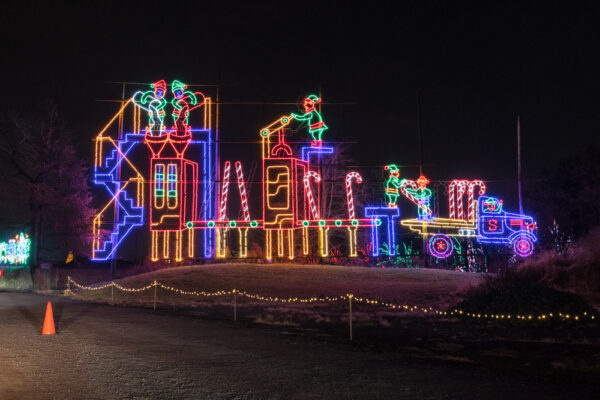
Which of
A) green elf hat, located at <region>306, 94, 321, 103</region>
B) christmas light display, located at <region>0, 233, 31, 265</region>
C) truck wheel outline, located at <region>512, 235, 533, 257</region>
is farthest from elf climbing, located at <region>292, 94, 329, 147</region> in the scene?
christmas light display, located at <region>0, 233, 31, 265</region>

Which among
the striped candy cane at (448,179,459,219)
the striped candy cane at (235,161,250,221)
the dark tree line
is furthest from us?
the dark tree line

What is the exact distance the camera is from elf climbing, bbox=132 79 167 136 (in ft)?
106

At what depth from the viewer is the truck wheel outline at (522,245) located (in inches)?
1166

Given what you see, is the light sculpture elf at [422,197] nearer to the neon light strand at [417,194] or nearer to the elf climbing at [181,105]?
the neon light strand at [417,194]

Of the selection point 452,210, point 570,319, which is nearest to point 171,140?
point 452,210

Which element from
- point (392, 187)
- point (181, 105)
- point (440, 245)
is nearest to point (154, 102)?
point (181, 105)

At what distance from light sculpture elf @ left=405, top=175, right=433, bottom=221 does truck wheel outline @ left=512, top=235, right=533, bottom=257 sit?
4.54 metres

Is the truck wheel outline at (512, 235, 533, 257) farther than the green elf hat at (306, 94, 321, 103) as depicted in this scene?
No

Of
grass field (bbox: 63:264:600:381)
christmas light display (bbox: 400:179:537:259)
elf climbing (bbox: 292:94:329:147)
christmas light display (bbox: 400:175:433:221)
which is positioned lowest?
grass field (bbox: 63:264:600:381)

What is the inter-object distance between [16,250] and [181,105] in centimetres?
2665

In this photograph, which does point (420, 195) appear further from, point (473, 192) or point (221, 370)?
point (221, 370)

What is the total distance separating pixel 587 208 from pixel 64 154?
3668cm

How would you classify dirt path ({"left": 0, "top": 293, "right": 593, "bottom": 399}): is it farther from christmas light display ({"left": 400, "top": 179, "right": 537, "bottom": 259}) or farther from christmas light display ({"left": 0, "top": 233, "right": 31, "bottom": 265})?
christmas light display ({"left": 0, "top": 233, "right": 31, "bottom": 265})

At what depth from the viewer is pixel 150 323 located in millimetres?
15008
